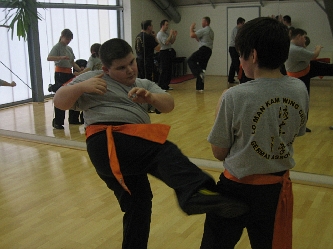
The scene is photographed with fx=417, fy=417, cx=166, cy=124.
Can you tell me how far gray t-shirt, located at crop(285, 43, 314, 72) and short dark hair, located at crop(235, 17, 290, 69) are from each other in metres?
2.24

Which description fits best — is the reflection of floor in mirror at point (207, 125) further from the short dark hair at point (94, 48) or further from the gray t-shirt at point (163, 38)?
the short dark hair at point (94, 48)

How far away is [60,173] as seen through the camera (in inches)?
162

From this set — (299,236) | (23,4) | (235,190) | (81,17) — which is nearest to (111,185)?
(235,190)

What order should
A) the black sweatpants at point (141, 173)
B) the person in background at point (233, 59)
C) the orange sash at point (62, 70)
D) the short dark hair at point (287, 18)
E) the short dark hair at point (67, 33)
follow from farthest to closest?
the orange sash at point (62, 70), the short dark hair at point (67, 33), the person in background at point (233, 59), the short dark hair at point (287, 18), the black sweatpants at point (141, 173)

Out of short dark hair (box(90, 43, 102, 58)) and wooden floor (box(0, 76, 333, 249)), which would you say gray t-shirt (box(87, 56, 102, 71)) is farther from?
wooden floor (box(0, 76, 333, 249))

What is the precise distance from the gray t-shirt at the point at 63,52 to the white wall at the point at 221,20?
3.40 ft

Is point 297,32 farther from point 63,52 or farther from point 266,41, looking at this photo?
point 63,52

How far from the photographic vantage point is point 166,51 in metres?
4.07

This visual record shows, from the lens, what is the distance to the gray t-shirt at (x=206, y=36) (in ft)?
12.6

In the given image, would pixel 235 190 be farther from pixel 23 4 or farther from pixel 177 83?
pixel 23 4

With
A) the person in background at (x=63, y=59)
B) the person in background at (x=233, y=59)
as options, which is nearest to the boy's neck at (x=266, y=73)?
the person in background at (x=233, y=59)

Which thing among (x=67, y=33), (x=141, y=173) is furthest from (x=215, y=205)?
(x=67, y=33)

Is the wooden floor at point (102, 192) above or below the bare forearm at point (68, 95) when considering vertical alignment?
below

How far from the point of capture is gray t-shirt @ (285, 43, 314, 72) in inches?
143
